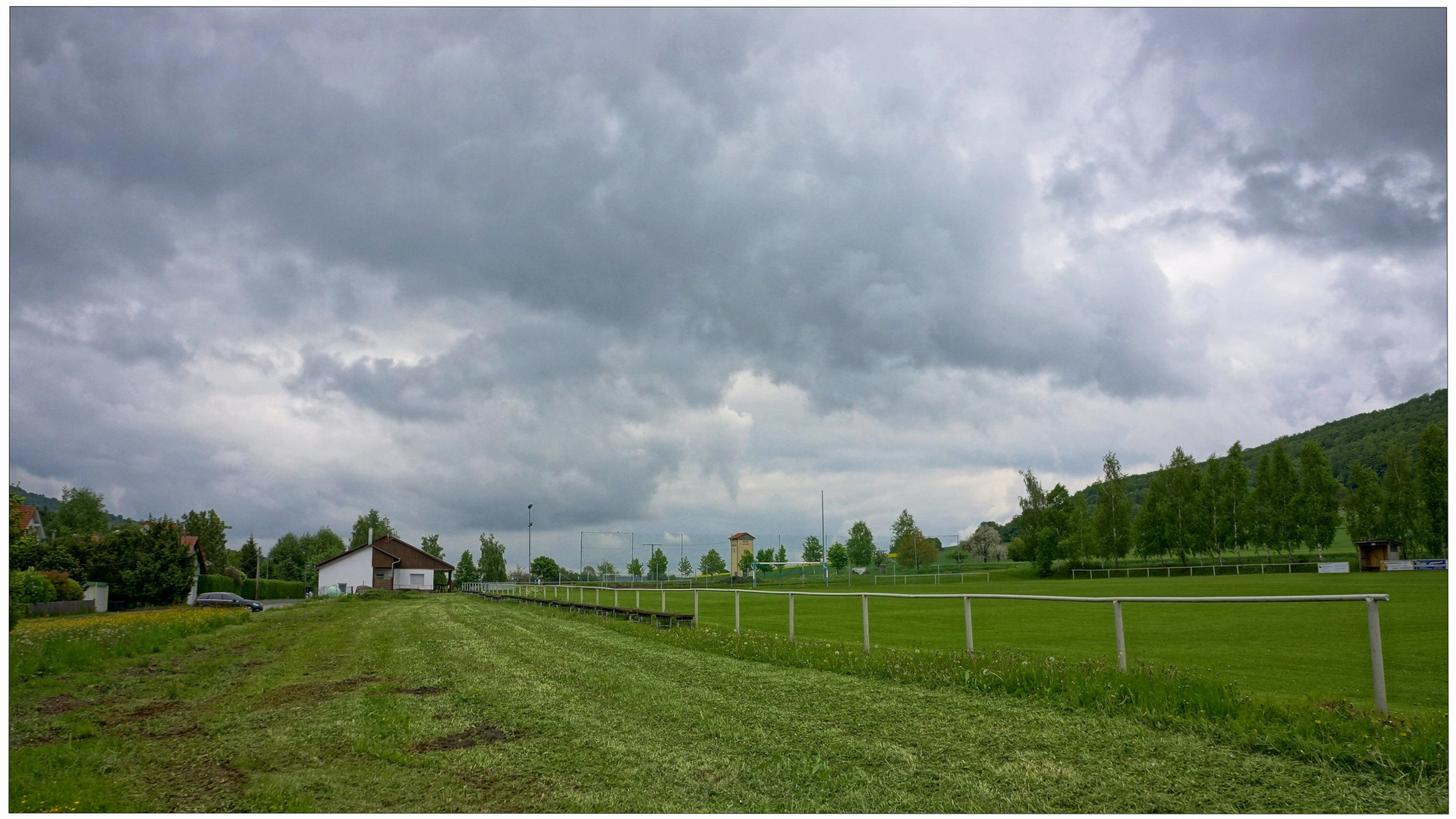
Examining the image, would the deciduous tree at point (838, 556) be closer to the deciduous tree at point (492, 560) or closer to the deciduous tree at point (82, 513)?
the deciduous tree at point (492, 560)

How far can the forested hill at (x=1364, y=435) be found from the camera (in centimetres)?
9681

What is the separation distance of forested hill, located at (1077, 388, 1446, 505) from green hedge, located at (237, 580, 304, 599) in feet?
253

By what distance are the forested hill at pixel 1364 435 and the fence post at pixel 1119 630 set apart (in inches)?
3190

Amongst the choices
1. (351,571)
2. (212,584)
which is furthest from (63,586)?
(351,571)

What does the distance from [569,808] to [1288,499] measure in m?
83.4

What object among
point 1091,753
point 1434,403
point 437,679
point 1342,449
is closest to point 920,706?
point 1091,753

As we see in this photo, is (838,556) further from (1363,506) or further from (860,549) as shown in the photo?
(1363,506)

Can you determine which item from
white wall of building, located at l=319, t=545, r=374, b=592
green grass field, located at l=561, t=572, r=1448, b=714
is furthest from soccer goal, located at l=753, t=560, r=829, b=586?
green grass field, located at l=561, t=572, r=1448, b=714

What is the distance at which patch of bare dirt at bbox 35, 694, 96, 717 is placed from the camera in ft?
29.7

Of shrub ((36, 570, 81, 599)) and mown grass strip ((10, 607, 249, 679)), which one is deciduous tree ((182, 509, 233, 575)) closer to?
shrub ((36, 570, 81, 599))

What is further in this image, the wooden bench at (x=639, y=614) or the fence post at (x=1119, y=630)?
the wooden bench at (x=639, y=614)

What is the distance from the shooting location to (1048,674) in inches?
312

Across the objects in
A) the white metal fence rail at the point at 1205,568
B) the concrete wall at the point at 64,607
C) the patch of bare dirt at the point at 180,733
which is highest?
the patch of bare dirt at the point at 180,733

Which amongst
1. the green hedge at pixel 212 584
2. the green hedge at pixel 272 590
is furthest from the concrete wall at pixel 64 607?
the green hedge at pixel 272 590
